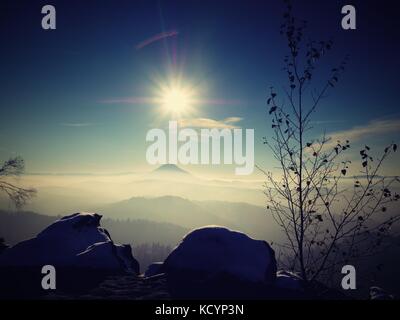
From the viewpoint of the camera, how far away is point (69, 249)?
1384 cm

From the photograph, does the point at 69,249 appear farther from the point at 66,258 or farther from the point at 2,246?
the point at 2,246

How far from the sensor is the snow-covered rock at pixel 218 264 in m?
11.6

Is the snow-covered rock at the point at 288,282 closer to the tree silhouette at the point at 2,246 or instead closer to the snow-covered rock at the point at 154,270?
the snow-covered rock at the point at 154,270

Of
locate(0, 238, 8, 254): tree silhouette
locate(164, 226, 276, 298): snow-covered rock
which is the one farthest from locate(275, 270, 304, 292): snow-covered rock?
locate(0, 238, 8, 254): tree silhouette

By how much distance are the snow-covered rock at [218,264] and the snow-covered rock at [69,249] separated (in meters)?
2.60

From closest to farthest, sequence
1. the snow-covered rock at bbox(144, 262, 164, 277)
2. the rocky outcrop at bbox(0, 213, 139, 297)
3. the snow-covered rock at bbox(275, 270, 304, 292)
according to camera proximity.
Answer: the rocky outcrop at bbox(0, 213, 139, 297), the snow-covered rock at bbox(275, 270, 304, 292), the snow-covered rock at bbox(144, 262, 164, 277)

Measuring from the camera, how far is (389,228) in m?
→ 7.54

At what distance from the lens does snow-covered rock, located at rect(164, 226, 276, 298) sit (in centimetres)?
1156

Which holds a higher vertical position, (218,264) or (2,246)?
(218,264)

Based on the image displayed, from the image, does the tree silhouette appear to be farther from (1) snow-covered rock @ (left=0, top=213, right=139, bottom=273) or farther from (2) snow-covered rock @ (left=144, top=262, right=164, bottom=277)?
(2) snow-covered rock @ (left=144, top=262, right=164, bottom=277)

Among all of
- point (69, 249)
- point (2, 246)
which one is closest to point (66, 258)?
point (69, 249)

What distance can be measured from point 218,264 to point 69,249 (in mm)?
6314

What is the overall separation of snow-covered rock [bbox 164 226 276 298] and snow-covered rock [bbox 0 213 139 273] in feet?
8.52

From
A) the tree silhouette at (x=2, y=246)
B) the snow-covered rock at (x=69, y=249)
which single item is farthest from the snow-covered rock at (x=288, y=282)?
the tree silhouette at (x=2, y=246)
